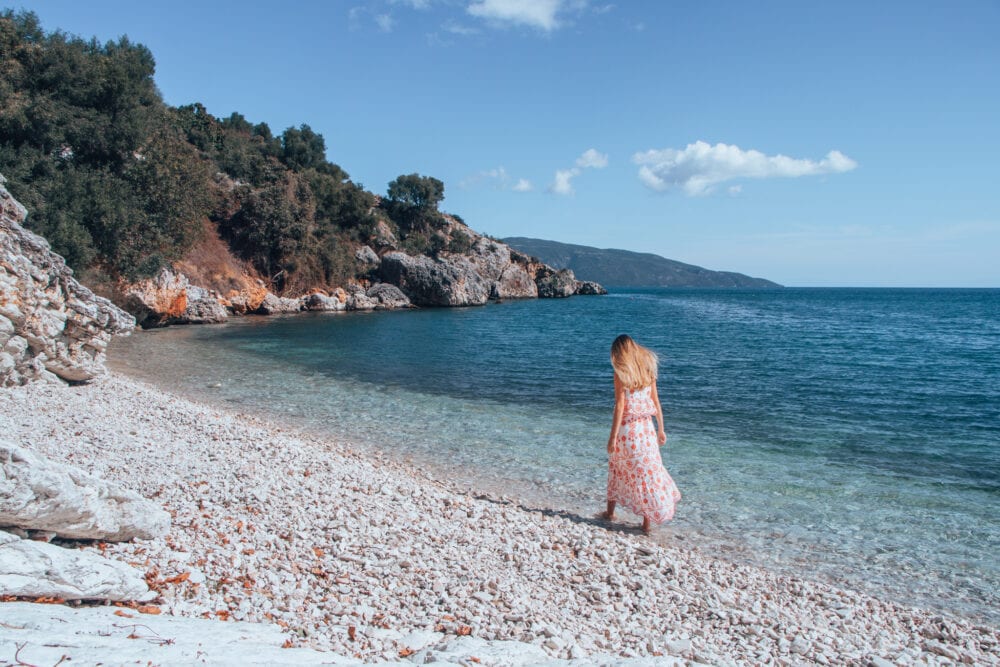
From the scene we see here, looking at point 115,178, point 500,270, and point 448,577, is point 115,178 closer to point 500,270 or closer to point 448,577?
point 448,577

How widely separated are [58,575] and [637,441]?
6287 millimetres

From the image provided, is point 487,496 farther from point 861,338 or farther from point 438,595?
point 861,338

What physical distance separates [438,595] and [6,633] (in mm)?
3207

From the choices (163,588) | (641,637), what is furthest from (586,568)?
(163,588)

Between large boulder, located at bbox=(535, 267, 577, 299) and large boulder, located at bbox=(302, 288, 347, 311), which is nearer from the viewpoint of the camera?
large boulder, located at bbox=(302, 288, 347, 311)

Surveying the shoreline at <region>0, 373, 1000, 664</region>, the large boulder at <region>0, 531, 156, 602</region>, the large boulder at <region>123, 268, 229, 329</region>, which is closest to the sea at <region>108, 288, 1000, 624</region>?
the shoreline at <region>0, 373, 1000, 664</region>

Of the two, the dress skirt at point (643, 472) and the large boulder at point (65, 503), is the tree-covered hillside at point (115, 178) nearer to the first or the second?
the large boulder at point (65, 503)

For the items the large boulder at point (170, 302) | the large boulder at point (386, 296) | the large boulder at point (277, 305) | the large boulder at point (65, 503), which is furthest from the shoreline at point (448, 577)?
the large boulder at point (386, 296)

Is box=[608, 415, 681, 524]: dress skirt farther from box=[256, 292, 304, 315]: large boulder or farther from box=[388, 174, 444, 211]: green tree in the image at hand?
box=[388, 174, 444, 211]: green tree

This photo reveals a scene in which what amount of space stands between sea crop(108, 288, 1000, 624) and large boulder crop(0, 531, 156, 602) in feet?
20.4

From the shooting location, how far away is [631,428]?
784cm

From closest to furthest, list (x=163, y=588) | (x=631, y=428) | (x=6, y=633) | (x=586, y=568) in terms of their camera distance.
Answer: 1. (x=6, y=633)
2. (x=163, y=588)
3. (x=586, y=568)
4. (x=631, y=428)

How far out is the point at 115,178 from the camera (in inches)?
1315

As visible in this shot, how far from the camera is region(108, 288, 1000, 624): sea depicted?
8.20 meters
